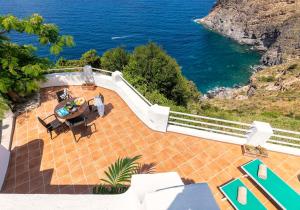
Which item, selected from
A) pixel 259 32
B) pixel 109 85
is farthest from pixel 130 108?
pixel 259 32

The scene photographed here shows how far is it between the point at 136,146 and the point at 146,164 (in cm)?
97

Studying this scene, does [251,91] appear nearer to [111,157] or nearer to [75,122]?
[111,157]

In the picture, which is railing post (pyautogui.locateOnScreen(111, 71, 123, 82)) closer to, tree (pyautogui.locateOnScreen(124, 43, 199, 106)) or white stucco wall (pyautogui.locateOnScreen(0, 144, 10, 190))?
white stucco wall (pyautogui.locateOnScreen(0, 144, 10, 190))

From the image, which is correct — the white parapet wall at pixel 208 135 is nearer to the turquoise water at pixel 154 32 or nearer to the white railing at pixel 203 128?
the white railing at pixel 203 128

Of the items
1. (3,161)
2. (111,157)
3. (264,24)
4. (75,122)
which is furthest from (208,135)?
(264,24)

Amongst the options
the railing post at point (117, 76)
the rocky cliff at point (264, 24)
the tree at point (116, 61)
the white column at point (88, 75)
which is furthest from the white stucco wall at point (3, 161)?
the rocky cliff at point (264, 24)

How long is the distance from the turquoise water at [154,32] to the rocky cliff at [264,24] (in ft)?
13.5

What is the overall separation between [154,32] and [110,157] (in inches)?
2476

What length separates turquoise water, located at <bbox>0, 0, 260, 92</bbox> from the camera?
165 feet

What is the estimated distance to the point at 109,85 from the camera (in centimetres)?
1127

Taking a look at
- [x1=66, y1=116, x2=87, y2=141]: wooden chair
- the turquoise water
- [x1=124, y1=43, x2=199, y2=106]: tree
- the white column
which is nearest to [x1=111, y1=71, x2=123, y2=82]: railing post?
the white column

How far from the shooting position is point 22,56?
10430 mm

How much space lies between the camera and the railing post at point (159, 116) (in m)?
8.02

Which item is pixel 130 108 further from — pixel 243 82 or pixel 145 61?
pixel 243 82
